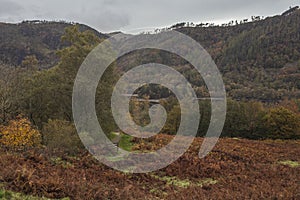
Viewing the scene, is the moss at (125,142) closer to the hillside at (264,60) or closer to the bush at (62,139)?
the bush at (62,139)

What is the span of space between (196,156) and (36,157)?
9.49m

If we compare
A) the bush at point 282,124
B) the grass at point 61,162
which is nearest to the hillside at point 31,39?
the bush at point 282,124

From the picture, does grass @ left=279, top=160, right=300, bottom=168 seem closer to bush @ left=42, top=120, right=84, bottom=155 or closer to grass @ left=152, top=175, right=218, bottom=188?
grass @ left=152, top=175, right=218, bottom=188

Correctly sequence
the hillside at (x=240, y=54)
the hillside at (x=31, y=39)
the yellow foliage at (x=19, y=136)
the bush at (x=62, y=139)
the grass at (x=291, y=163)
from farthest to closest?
the hillside at (x=31, y=39) < the hillside at (x=240, y=54) < the yellow foliage at (x=19, y=136) < the grass at (x=291, y=163) < the bush at (x=62, y=139)

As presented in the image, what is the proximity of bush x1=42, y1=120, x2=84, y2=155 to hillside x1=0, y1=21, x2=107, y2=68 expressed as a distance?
94.5 metres

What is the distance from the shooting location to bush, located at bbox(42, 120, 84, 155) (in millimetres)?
17900

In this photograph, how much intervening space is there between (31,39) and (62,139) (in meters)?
151

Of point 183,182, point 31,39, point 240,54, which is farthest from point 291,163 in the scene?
point 31,39

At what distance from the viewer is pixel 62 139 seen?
1864cm

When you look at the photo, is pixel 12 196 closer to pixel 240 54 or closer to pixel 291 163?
pixel 291 163

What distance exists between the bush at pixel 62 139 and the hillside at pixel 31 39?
310 feet

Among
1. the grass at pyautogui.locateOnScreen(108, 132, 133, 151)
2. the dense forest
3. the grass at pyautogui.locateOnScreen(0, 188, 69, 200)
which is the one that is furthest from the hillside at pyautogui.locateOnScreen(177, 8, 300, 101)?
the grass at pyautogui.locateOnScreen(0, 188, 69, 200)

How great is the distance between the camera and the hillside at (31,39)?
118 m

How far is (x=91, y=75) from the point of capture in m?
24.7
